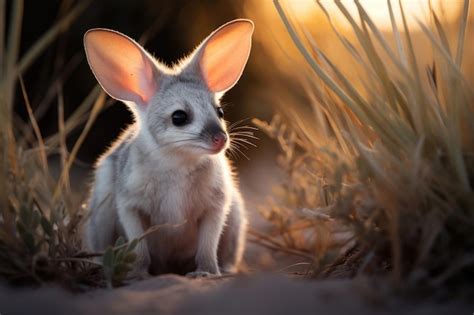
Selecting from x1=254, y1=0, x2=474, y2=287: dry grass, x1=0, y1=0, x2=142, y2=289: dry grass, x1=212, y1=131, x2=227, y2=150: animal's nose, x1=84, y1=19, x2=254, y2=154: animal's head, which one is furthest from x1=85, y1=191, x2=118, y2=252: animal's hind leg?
x1=254, y1=0, x2=474, y2=287: dry grass

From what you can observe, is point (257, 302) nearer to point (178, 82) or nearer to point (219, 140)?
point (219, 140)

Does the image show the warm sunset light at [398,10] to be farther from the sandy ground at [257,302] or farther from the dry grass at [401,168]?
the sandy ground at [257,302]

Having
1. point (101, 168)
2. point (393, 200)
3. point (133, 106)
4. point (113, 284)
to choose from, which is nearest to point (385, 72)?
point (393, 200)

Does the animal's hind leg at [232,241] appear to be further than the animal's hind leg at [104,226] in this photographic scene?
Yes

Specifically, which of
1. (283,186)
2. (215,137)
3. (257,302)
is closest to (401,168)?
(257,302)

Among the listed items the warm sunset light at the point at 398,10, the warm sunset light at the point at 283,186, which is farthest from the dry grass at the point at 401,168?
the warm sunset light at the point at 398,10

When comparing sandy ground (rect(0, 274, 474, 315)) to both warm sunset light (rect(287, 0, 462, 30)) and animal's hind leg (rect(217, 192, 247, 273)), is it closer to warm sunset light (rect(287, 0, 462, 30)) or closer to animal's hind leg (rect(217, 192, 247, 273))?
warm sunset light (rect(287, 0, 462, 30))

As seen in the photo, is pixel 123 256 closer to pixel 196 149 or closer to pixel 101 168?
pixel 196 149
